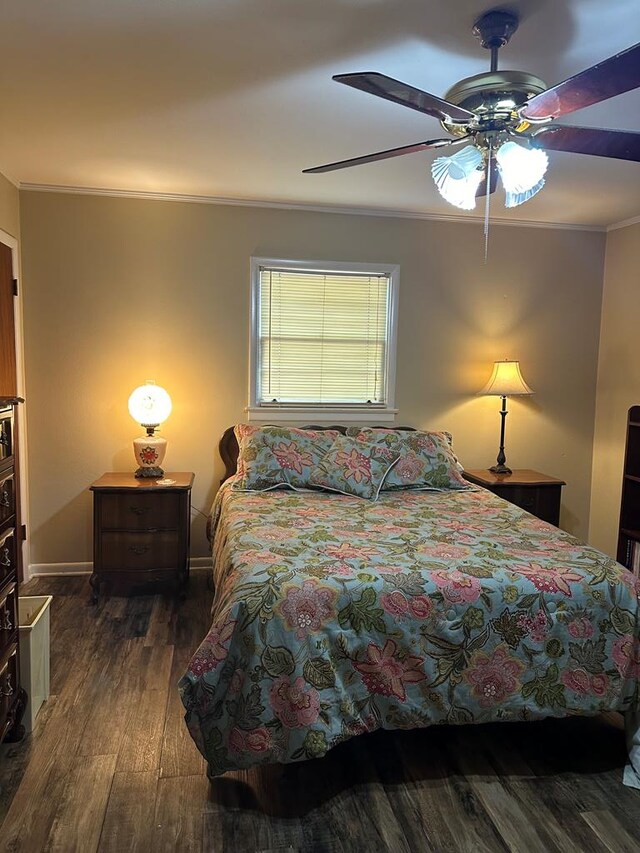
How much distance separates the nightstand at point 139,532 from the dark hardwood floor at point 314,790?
984 millimetres

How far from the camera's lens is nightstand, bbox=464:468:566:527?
12.6 feet

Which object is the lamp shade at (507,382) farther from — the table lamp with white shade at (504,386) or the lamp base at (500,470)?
the lamp base at (500,470)

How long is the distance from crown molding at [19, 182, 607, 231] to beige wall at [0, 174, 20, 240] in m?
0.11

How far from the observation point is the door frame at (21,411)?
3.55m

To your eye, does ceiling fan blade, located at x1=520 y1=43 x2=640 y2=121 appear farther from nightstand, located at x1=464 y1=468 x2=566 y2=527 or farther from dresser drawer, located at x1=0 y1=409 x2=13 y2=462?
nightstand, located at x1=464 y1=468 x2=566 y2=527

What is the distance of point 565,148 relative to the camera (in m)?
1.88

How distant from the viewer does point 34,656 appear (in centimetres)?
230

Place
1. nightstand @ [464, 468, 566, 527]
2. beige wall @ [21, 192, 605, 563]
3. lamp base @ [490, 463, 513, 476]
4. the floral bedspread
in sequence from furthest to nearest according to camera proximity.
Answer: lamp base @ [490, 463, 513, 476], nightstand @ [464, 468, 566, 527], beige wall @ [21, 192, 605, 563], the floral bedspread

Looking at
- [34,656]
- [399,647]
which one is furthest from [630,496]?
[34,656]

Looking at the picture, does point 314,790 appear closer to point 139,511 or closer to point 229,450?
point 139,511

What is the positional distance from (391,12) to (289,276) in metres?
2.28

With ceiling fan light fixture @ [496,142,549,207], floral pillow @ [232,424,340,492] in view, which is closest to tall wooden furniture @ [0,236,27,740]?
floral pillow @ [232,424,340,492]

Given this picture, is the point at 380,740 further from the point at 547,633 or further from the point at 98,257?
the point at 98,257

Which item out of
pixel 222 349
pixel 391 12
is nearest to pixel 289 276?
pixel 222 349
